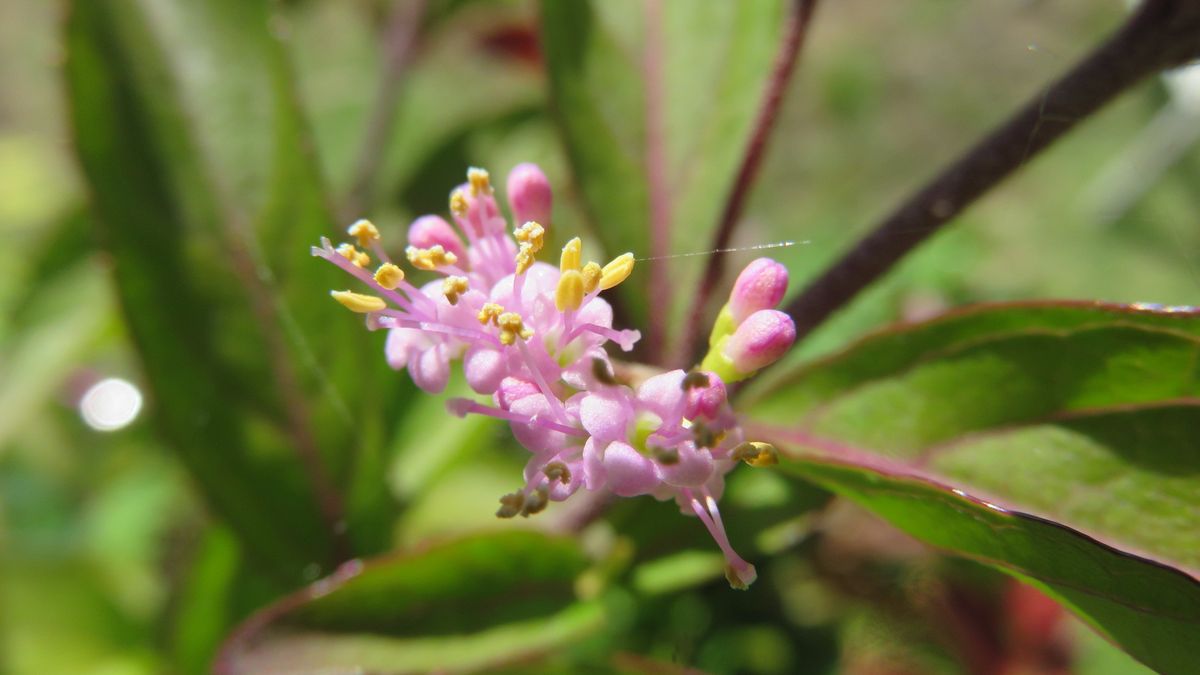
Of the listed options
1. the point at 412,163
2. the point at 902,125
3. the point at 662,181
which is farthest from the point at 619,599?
the point at 902,125

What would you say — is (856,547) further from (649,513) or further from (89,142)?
→ (89,142)

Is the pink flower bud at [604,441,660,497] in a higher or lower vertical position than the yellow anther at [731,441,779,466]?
higher

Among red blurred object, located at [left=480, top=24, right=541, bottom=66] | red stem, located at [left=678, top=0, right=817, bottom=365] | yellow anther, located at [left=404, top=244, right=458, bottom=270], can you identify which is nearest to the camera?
yellow anther, located at [left=404, top=244, right=458, bottom=270]

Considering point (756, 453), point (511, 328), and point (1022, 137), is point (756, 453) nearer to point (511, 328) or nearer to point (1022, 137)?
point (511, 328)

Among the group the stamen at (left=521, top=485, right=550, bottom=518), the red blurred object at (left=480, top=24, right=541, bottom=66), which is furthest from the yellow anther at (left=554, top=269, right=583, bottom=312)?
the red blurred object at (left=480, top=24, right=541, bottom=66)

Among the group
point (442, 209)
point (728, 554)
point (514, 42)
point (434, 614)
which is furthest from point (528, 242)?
point (514, 42)

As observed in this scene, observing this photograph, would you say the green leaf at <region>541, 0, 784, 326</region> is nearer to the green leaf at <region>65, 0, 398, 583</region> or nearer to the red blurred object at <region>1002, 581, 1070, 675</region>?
the green leaf at <region>65, 0, 398, 583</region>

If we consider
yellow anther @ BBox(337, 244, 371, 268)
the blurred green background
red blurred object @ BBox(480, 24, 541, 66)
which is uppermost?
red blurred object @ BBox(480, 24, 541, 66)

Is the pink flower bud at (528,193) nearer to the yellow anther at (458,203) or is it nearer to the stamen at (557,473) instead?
the yellow anther at (458,203)
